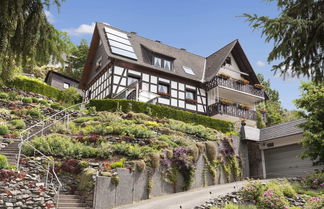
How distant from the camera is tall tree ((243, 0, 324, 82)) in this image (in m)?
6.45

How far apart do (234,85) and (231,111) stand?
112 inches

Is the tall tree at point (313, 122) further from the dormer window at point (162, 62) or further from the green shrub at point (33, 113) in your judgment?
the green shrub at point (33, 113)

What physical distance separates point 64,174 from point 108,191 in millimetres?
2492

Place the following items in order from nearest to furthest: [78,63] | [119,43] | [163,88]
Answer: [119,43] → [163,88] → [78,63]

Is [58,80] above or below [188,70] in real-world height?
above

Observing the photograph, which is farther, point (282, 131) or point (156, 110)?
point (156, 110)

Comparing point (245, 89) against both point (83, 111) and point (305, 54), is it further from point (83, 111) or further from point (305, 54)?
point (305, 54)

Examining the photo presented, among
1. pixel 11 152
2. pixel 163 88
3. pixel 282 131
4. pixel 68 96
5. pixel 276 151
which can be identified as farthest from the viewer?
pixel 68 96

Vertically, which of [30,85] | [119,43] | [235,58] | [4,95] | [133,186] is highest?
[235,58]

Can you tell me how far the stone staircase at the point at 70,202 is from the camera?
11.1 m

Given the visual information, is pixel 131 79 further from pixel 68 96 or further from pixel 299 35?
pixel 299 35

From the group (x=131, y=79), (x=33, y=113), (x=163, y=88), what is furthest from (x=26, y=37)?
(x=163, y=88)

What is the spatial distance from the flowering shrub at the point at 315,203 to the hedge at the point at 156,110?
12.2m

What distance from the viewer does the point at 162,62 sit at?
27797mm
